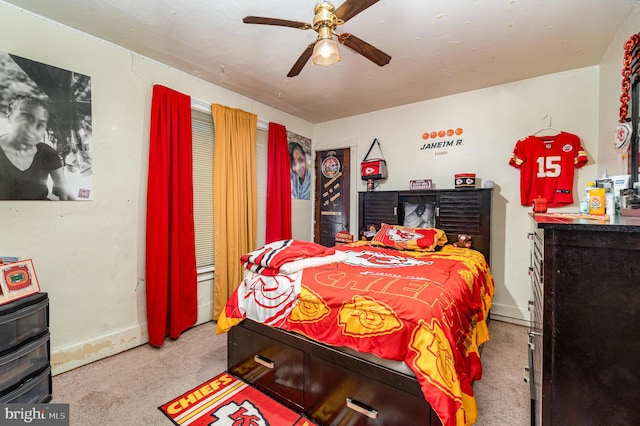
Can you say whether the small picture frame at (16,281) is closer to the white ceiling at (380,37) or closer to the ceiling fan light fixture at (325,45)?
the white ceiling at (380,37)

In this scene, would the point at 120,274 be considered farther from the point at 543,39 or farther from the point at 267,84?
the point at 543,39

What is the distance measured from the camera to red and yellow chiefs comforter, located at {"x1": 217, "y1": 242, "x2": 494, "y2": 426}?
1.23m

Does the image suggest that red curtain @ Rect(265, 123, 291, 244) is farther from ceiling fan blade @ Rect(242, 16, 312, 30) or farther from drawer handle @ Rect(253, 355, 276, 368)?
ceiling fan blade @ Rect(242, 16, 312, 30)

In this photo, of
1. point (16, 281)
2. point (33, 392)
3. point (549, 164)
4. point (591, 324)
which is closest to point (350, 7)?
point (591, 324)

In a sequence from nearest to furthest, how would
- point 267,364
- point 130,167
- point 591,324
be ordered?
1. point 591,324
2. point 267,364
3. point 130,167

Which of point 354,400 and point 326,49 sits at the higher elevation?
point 326,49

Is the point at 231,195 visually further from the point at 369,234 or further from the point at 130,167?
the point at 369,234

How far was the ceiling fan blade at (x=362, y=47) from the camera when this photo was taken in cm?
175

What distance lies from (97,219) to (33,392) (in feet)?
4.00

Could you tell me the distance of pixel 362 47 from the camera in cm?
185

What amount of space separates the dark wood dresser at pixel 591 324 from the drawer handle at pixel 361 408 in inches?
28.1

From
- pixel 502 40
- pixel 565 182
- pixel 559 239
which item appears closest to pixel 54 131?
pixel 559 239

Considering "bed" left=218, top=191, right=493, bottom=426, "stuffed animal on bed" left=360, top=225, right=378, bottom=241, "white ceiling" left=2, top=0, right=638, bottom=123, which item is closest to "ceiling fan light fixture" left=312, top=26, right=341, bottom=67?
"white ceiling" left=2, top=0, right=638, bottom=123

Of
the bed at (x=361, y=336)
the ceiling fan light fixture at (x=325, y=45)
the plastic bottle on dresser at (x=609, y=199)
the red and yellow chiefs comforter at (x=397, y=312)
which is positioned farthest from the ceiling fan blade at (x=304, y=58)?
the plastic bottle on dresser at (x=609, y=199)
